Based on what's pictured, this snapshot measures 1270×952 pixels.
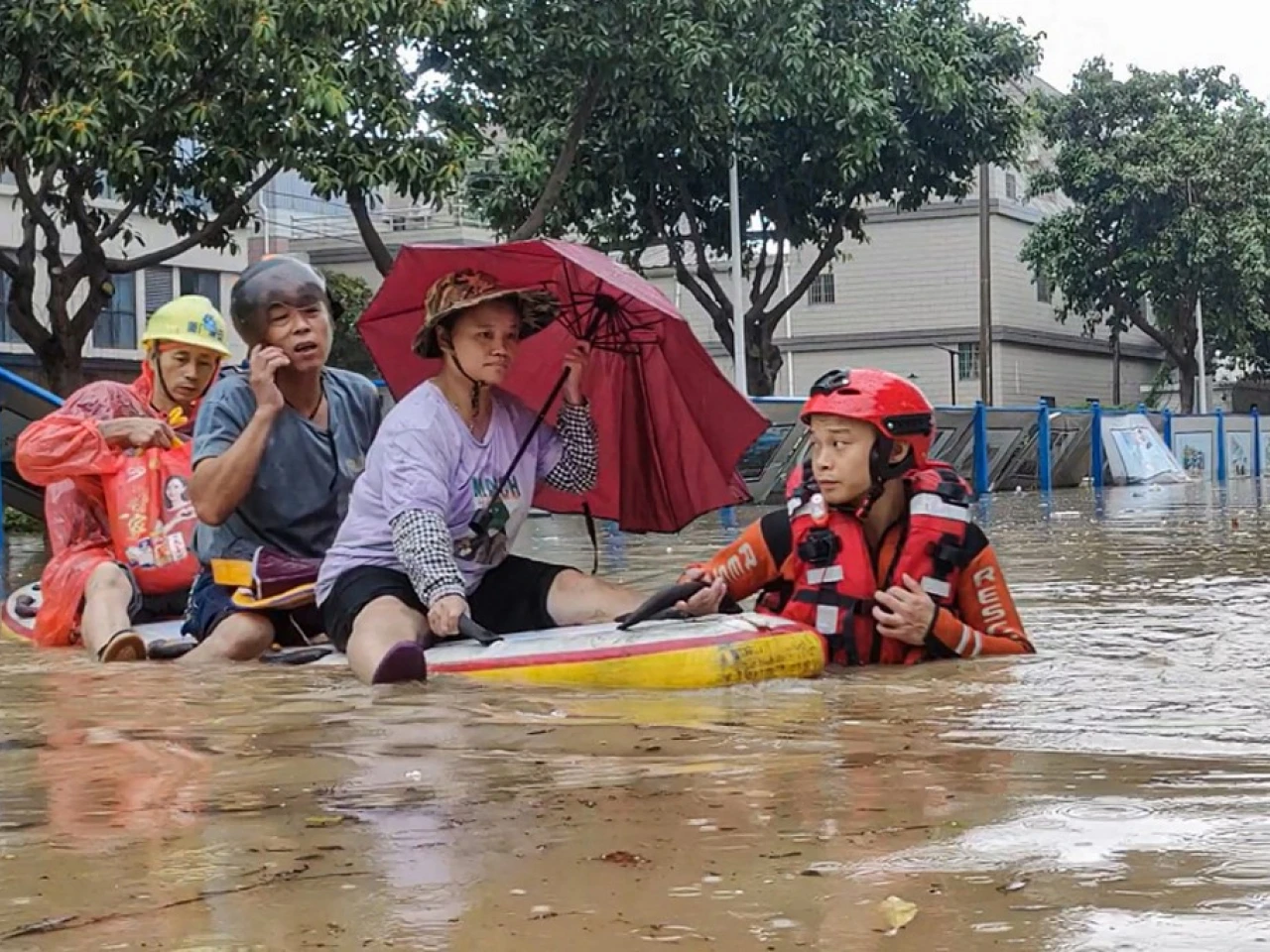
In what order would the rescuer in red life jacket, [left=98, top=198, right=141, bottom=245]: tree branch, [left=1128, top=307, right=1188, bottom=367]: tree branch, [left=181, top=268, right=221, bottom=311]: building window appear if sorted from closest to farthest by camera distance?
the rescuer in red life jacket < [left=98, top=198, right=141, bottom=245]: tree branch < [left=181, top=268, right=221, bottom=311]: building window < [left=1128, top=307, right=1188, bottom=367]: tree branch

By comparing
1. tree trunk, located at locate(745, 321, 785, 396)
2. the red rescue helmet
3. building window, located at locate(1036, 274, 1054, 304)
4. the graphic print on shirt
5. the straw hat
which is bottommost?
the graphic print on shirt

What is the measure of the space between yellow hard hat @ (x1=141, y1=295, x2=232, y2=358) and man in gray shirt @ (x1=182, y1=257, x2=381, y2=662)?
26.9 inches

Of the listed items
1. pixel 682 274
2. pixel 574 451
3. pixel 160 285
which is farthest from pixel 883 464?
pixel 160 285

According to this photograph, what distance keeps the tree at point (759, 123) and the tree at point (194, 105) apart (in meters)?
2.81

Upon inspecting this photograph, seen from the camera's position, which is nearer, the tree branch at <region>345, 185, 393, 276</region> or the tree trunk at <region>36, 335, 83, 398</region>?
the tree trunk at <region>36, 335, 83, 398</region>

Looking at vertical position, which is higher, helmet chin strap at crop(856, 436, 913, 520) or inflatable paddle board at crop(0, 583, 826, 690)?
helmet chin strap at crop(856, 436, 913, 520)

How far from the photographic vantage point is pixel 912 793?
11.7ft

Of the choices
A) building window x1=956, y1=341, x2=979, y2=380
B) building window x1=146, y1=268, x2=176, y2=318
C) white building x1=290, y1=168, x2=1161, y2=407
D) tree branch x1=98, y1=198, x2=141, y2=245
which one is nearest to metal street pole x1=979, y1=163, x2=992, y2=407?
white building x1=290, y1=168, x2=1161, y2=407

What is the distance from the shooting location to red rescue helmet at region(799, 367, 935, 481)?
18.6 ft

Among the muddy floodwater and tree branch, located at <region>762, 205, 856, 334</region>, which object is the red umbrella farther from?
tree branch, located at <region>762, 205, 856, 334</region>

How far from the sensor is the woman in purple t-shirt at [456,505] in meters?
5.62

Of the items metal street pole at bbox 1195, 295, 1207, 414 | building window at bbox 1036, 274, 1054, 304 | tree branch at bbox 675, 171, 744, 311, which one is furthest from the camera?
building window at bbox 1036, 274, 1054, 304

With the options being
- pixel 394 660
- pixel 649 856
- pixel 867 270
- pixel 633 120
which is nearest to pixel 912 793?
pixel 649 856

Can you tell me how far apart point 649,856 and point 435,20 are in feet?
49.2
